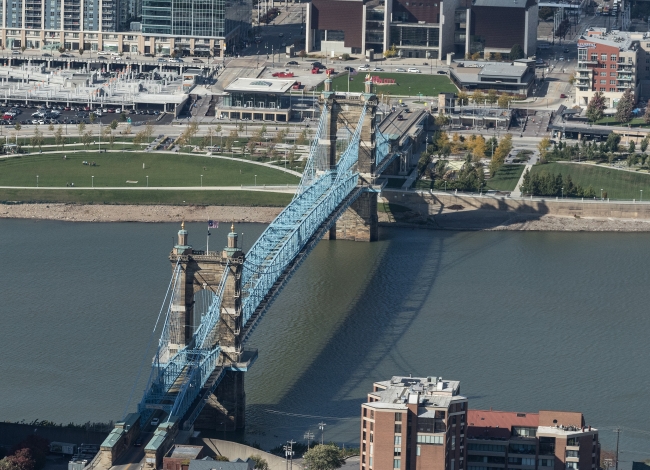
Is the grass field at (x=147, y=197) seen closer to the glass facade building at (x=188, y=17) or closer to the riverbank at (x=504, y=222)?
the riverbank at (x=504, y=222)

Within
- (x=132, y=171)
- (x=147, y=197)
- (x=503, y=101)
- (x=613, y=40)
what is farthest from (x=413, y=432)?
(x=613, y=40)

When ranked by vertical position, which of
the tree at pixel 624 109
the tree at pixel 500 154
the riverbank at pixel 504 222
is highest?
the tree at pixel 624 109

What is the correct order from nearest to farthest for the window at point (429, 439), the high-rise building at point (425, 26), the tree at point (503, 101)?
the window at point (429, 439) < the tree at point (503, 101) < the high-rise building at point (425, 26)

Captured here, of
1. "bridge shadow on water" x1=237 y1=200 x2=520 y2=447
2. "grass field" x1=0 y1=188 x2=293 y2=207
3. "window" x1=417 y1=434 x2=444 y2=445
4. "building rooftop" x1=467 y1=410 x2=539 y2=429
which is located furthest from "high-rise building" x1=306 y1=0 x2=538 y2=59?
"window" x1=417 y1=434 x2=444 y2=445

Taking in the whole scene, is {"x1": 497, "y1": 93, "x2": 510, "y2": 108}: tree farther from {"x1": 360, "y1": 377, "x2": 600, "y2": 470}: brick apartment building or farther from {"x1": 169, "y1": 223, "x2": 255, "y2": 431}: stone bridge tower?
{"x1": 360, "y1": 377, "x2": 600, "y2": 470}: brick apartment building

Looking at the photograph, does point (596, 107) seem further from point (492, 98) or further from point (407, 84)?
point (407, 84)

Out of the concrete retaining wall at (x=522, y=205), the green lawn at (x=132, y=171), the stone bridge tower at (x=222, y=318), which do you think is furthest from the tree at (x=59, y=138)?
the stone bridge tower at (x=222, y=318)

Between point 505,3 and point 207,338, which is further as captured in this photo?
point 505,3
